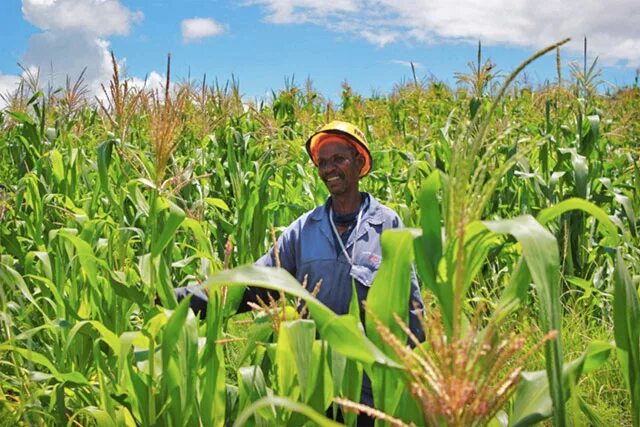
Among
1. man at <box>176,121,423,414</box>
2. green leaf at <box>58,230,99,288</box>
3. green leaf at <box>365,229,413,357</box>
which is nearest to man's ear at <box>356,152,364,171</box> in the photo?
man at <box>176,121,423,414</box>

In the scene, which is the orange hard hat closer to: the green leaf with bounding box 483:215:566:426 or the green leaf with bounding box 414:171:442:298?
the green leaf with bounding box 414:171:442:298

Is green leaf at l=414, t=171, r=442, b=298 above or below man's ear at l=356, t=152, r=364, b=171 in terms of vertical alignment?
below

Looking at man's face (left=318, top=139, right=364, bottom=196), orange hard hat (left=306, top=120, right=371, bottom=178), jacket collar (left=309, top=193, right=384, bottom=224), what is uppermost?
orange hard hat (left=306, top=120, right=371, bottom=178)

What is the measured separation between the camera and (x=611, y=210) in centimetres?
525

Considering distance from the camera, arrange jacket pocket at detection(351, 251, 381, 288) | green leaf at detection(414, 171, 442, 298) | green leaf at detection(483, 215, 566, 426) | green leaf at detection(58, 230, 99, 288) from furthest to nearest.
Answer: jacket pocket at detection(351, 251, 381, 288)
green leaf at detection(58, 230, 99, 288)
green leaf at detection(414, 171, 442, 298)
green leaf at detection(483, 215, 566, 426)

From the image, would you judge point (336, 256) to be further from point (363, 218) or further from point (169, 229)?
point (169, 229)

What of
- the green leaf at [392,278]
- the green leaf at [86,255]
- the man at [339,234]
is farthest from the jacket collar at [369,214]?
the green leaf at [392,278]

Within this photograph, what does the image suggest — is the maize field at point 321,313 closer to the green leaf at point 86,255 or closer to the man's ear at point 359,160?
the green leaf at point 86,255

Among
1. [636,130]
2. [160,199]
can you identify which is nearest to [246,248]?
[160,199]

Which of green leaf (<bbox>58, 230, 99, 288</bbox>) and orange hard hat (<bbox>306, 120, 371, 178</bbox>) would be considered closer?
green leaf (<bbox>58, 230, 99, 288</bbox>)

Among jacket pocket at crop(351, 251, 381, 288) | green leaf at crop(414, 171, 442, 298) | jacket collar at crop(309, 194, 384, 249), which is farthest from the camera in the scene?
jacket collar at crop(309, 194, 384, 249)

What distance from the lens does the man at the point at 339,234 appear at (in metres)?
3.06

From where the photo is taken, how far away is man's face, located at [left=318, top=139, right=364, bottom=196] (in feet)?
10.5

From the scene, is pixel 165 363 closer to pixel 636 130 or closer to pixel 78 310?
pixel 78 310
